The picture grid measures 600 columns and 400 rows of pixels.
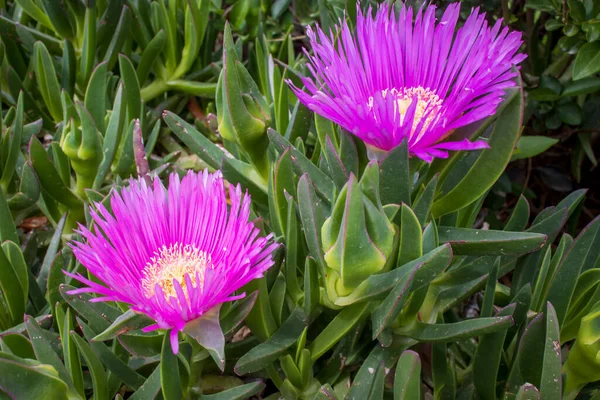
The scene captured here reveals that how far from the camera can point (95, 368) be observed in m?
0.57

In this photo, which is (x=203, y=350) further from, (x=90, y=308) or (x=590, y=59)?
(x=590, y=59)

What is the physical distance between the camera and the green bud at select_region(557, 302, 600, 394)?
557mm

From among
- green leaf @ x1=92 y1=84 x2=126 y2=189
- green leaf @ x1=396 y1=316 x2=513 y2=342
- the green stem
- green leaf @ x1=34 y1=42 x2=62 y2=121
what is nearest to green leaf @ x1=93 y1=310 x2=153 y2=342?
green leaf @ x1=396 y1=316 x2=513 y2=342

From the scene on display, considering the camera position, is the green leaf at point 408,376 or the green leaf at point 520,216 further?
the green leaf at point 520,216

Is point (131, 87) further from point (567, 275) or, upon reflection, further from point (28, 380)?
point (567, 275)

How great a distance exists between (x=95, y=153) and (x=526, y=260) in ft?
1.69

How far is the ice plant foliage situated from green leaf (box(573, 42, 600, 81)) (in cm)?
55

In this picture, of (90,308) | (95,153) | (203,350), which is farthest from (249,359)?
(95,153)

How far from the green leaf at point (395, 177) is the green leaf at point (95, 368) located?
28cm

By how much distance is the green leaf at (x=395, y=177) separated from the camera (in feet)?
1.68

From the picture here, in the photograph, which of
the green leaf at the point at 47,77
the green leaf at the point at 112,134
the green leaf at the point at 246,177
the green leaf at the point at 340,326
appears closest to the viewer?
the green leaf at the point at 340,326

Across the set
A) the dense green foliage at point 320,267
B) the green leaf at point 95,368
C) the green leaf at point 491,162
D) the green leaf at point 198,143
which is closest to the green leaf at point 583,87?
the dense green foliage at point 320,267

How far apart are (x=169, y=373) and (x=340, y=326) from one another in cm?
16

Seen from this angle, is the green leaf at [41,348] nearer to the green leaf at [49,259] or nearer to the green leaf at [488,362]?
the green leaf at [49,259]
